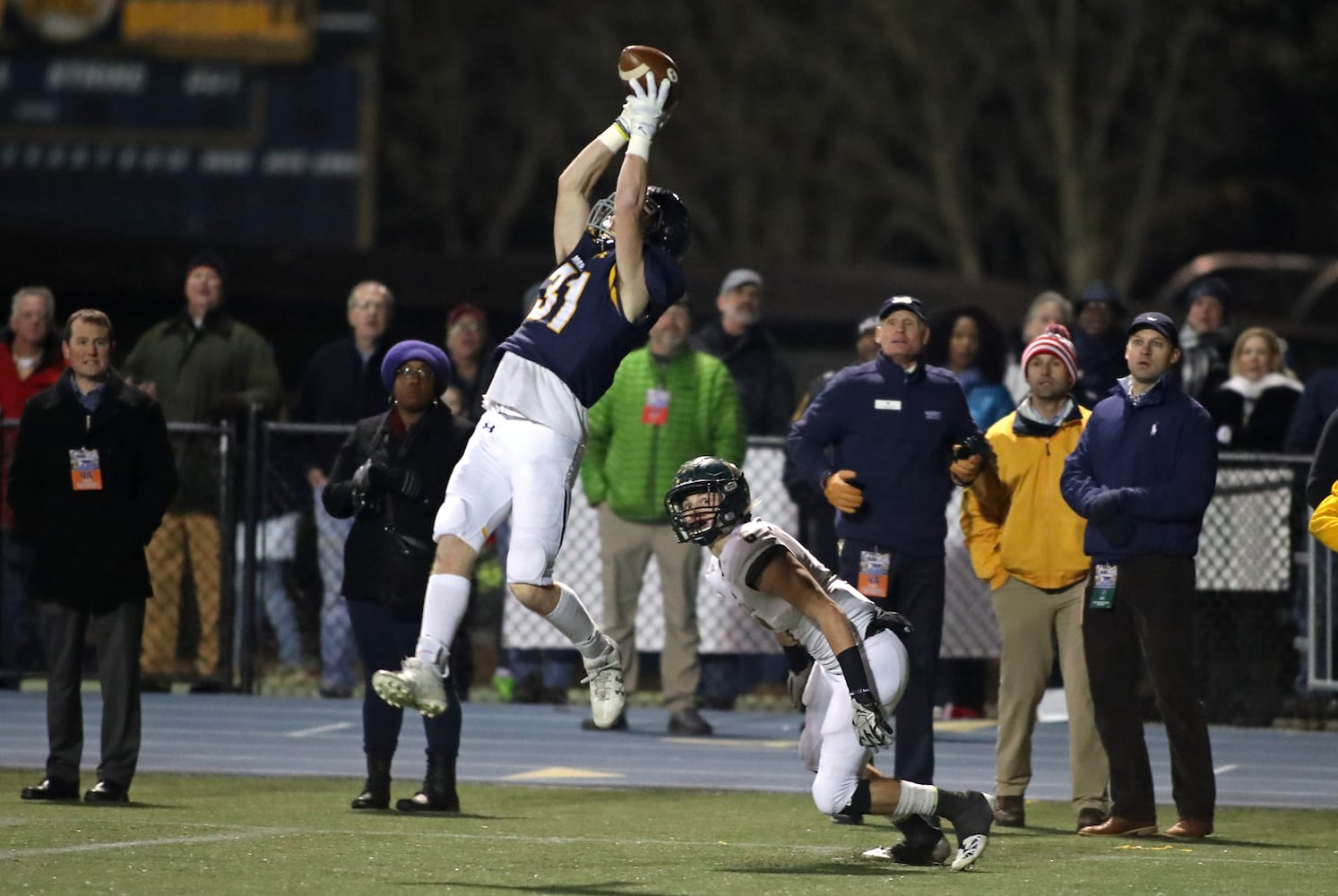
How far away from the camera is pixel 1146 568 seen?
11164mm

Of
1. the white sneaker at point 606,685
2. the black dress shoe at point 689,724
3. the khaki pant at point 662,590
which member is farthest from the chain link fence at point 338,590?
the white sneaker at point 606,685

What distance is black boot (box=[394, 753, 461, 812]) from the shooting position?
11.5 meters

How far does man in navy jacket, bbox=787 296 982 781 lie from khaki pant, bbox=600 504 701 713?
3412 mm

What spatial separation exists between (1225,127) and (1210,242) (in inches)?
103

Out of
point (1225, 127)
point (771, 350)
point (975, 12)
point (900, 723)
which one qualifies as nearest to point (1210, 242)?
point (1225, 127)

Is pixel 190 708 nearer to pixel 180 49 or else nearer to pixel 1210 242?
pixel 180 49

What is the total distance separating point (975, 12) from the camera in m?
44.6

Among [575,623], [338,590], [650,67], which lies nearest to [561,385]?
[575,623]

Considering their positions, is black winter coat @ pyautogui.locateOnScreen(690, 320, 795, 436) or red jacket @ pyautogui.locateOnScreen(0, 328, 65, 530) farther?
black winter coat @ pyautogui.locateOnScreen(690, 320, 795, 436)

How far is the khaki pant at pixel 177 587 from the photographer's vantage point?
16.3 meters

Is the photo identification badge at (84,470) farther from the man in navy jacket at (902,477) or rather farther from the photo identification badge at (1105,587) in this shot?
the photo identification badge at (1105,587)

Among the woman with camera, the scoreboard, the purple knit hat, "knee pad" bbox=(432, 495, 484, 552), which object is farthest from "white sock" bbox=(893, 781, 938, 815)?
the scoreboard

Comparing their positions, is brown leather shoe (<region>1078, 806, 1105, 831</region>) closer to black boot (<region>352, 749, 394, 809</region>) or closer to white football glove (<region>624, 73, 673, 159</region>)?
black boot (<region>352, 749, 394, 809</region>)

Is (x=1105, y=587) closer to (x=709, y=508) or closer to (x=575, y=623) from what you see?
(x=709, y=508)
